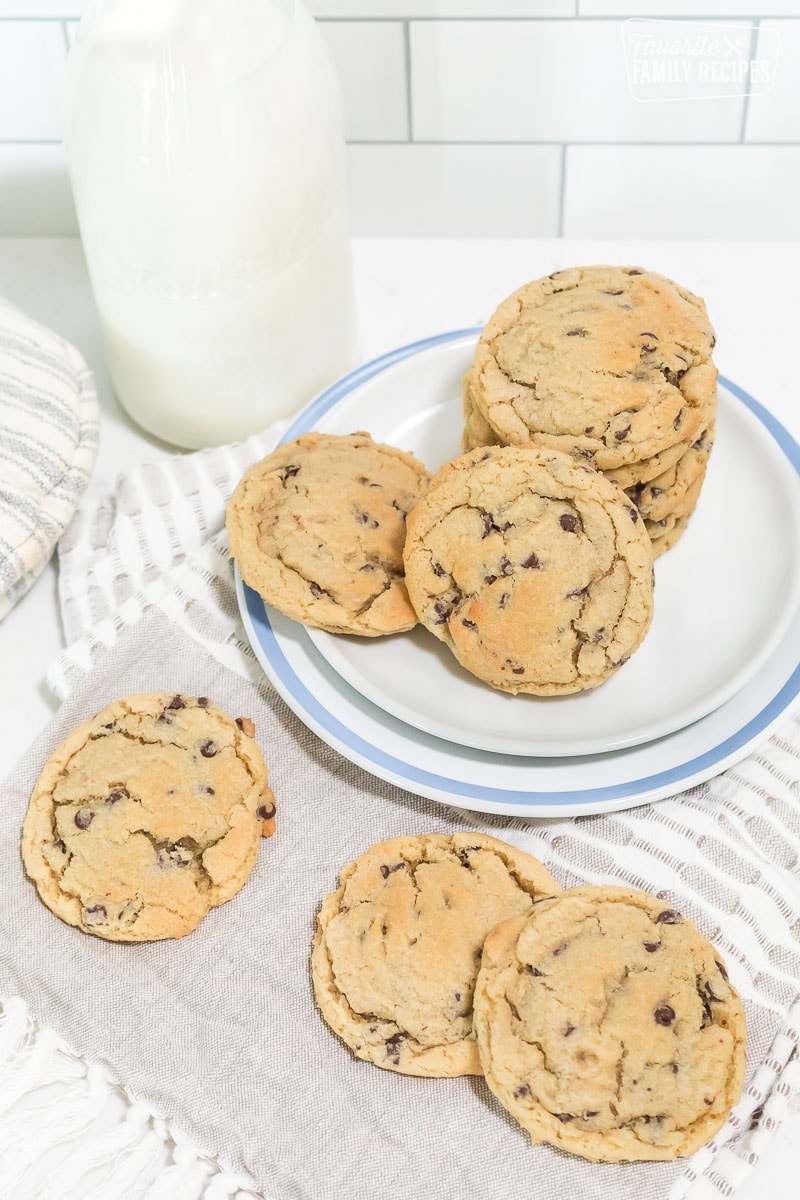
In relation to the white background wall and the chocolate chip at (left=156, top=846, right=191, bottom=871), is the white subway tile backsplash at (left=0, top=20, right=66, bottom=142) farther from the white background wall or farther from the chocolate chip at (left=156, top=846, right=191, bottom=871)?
the chocolate chip at (left=156, top=846, right=191, bottom=871)

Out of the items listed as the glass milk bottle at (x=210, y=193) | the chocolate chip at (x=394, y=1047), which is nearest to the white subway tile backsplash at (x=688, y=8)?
the glass milk bottle at (x=210, y=193)

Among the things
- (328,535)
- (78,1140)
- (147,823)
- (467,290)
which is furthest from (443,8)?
(78,1140)

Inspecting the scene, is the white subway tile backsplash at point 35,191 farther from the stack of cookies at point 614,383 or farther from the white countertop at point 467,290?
the stack of cookies at point 614,383

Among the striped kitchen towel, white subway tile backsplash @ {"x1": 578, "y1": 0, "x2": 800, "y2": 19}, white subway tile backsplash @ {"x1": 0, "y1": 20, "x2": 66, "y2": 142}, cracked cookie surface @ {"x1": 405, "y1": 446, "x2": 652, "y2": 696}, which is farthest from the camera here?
white subway tile backsplash @ {"x1": 0, "y1": 20, "x2": 66, "y2": 142}

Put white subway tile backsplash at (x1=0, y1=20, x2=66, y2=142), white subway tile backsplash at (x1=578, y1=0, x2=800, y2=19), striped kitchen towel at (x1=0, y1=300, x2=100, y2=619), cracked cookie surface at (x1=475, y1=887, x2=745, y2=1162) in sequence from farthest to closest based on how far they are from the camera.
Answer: white subway tile backsplash at (x1=0, y1=20, x2=66, y2=142)
white subway tile backsplash at (x1=578, y1=0, x2=800, y2=19)
striped kitchen towel at (x1=0, y1=300, x2=100, y2=619)
cracked cookie surface at (x1=475, y1=887, x2=745, y2=1162)

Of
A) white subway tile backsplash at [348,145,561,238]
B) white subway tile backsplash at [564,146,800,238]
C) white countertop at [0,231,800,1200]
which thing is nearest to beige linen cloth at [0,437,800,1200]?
white countertop at [0,231,800,1200]

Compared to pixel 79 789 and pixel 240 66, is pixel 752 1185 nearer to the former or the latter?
pixel 79 789

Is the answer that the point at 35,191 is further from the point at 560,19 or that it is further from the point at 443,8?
the point at 560,19
